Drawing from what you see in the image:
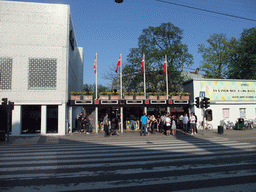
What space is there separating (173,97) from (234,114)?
7188 mm

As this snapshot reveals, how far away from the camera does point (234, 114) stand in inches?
893

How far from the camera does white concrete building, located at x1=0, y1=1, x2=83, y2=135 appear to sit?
1873 cm

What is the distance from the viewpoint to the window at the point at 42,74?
62.6ft

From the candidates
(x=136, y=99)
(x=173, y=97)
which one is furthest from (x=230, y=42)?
(x=136, y=99)

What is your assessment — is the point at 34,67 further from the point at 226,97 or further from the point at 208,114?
the point at 226,97

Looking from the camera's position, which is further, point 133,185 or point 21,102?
point 21,102

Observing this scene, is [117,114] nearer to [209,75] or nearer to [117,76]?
[117,76]

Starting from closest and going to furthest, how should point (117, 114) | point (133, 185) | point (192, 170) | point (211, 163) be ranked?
point (133, 185), point (192, 170), point (211, 163), point (117, 114)

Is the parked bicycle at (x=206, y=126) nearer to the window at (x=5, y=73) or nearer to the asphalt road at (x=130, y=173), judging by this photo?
the asphalt road at (x=130, y=173)

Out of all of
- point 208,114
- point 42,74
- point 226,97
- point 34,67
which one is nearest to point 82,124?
point 42,74

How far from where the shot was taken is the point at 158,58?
31.0 metres

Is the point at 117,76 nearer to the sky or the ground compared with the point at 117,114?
nearer to the sky

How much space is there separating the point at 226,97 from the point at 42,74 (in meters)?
18.6

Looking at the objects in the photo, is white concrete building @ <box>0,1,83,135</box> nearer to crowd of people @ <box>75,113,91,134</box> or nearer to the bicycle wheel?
crowd of people @ <box>75,113,91,134</box>
